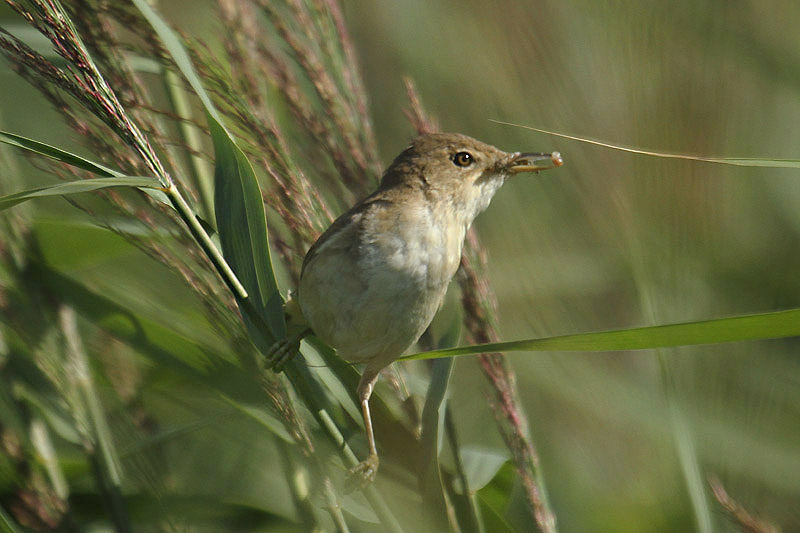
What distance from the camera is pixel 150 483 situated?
4.42ft

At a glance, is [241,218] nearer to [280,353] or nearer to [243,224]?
[243,224]

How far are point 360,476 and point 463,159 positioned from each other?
1.00 m

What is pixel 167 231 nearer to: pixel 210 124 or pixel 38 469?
pixel 210 124

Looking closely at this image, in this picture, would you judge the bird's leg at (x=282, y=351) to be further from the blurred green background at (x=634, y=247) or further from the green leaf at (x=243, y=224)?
the blurred green background at (x=634, y=247)

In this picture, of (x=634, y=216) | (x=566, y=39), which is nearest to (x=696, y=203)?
(x=634, y=216)

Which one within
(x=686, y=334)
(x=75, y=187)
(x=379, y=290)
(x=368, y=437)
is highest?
(x=75, y=187)

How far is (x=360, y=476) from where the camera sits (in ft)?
4.28

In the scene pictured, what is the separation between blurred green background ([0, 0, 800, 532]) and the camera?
1.47 meters

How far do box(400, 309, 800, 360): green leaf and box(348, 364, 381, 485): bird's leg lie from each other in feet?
0.99

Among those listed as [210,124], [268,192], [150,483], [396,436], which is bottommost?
[396,436]

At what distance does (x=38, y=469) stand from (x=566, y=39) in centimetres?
153

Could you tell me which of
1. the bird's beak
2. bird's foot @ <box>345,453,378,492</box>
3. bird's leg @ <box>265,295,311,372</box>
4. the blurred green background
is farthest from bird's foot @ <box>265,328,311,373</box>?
the bird's beak

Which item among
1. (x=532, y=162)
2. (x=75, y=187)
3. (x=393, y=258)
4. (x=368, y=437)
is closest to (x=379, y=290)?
(x=393, y=258)

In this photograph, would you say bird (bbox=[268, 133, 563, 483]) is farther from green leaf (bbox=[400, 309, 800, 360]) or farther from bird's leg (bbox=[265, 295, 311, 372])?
green leaf (bbox=[400, 309, 800, 360])
